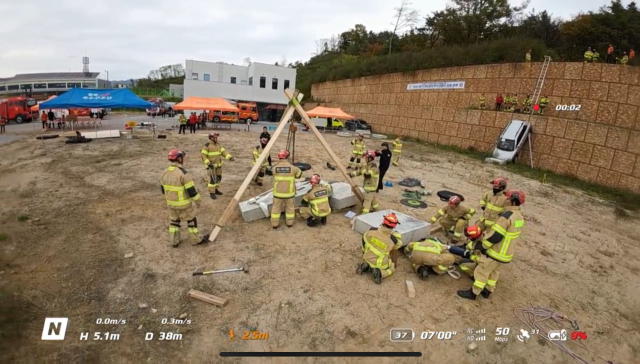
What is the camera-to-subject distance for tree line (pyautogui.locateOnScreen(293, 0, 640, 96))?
21.1m

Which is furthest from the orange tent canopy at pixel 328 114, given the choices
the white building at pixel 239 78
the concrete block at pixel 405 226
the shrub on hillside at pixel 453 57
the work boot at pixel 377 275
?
the work boot at pixel 377 275

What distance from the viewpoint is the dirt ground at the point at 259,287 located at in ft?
13.6

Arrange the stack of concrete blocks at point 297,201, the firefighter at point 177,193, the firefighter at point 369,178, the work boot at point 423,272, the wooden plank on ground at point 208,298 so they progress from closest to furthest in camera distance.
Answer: the wooden plank on ground at point 208,298 < the work boot at point 423,272 < the firefighter at point 177,193 < the stack of concrete blocks at point 297,201 < the firefighter at point 369,178

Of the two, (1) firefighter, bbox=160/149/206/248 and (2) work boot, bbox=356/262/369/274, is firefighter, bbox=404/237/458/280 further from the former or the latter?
(1) firefighter, bbox=160/149/206/248

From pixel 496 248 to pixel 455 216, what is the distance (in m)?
2.11

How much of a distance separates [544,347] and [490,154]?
1678 centimetres

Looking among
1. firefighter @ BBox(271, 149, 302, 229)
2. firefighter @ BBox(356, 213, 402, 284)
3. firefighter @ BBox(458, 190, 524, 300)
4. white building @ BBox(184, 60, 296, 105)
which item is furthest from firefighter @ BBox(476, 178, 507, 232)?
white building @ BBox(184, 60, 296, 105)

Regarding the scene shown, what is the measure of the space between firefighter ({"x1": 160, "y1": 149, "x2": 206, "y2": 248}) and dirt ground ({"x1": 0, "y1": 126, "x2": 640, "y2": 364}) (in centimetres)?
53

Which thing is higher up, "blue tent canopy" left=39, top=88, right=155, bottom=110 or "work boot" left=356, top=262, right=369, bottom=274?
"blue tent canopy" left=39, top=88, right=155, bottom=110

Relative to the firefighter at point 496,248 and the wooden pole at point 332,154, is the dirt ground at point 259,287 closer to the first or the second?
the firefighter at point 496,248

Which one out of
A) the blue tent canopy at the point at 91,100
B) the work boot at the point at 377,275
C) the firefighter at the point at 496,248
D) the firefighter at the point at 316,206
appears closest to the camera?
the firefighter at the point at 496,248

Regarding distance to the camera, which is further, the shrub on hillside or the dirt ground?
the shrub on hillside

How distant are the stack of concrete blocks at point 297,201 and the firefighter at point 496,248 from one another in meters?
3.93

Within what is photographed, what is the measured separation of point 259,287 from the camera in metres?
5.19
